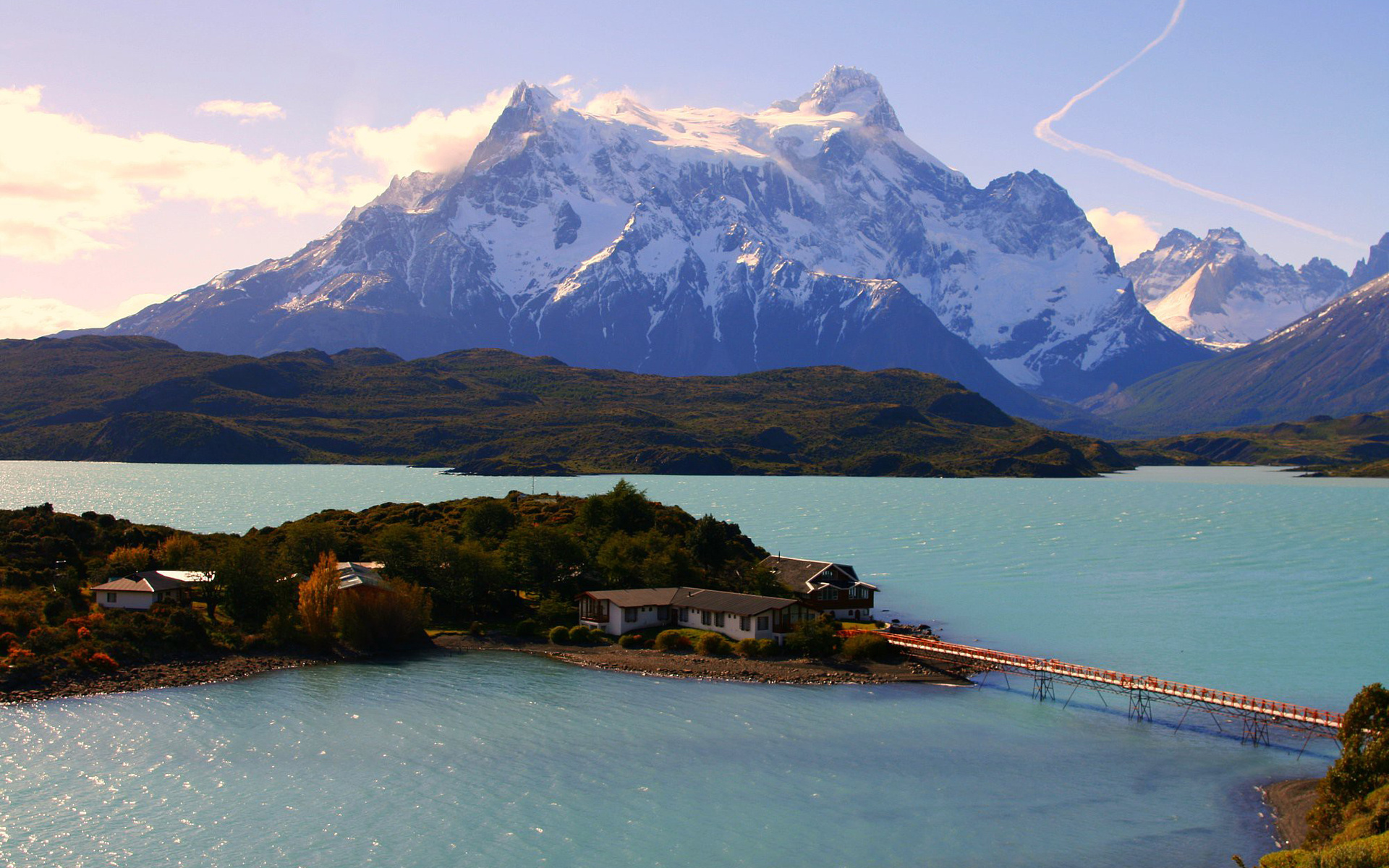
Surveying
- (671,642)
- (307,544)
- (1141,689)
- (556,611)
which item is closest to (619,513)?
(556,611)

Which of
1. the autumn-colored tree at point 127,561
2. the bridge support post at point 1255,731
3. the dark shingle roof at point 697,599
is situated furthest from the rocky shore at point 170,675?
the bridge support post at point 1255,731

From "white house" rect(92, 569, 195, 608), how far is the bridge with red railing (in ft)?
136

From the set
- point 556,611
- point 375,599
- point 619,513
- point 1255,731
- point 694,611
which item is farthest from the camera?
point 619,513

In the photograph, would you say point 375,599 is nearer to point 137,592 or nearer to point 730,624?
point 137,592

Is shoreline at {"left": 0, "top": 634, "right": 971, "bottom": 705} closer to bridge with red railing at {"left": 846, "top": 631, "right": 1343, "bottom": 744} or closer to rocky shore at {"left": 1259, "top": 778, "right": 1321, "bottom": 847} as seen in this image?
bridge with red railing at {"left": 846, "top": 631, "right": 1343, "bottom": 744}

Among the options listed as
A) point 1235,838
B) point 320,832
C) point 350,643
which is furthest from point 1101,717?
point 350,643

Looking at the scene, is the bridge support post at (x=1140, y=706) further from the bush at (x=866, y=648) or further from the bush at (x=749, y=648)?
the bush at (x=749, y=648)

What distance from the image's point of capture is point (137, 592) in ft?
227

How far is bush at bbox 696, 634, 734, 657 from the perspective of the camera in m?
68.4

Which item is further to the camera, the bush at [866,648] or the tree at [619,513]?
the tree at [619,513]

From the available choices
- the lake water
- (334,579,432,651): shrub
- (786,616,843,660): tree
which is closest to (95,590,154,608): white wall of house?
(334,579,432,651): shrub

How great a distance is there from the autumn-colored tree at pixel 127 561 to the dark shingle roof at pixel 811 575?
136 ft

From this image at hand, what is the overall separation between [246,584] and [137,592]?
6.01m

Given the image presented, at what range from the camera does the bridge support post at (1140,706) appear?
57.9 m
